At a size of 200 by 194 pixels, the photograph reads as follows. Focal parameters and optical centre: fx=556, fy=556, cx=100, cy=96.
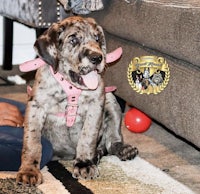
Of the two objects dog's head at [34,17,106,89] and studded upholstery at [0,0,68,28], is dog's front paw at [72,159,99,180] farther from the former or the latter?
studded upholstery at [0,0,68,28]

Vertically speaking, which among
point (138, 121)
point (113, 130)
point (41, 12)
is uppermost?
point (41, 12)

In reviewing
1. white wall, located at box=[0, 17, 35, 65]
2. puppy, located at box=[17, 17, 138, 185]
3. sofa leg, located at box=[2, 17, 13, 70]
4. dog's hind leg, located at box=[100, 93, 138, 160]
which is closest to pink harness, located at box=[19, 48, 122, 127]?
puppy, located at box=[17, 17, 138, 185]

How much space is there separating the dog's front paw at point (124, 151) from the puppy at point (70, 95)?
134 mm

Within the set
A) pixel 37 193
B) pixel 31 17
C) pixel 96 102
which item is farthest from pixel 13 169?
pixel 31 17

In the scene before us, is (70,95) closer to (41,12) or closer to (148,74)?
(148,74)

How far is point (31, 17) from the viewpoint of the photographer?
3.29 m

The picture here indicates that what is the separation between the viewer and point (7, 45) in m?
4.38

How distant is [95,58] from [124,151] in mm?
501

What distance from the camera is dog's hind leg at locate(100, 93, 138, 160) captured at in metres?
2.42

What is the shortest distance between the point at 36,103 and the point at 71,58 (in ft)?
0.75

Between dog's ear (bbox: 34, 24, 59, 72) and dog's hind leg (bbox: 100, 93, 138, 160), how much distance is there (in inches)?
15.0

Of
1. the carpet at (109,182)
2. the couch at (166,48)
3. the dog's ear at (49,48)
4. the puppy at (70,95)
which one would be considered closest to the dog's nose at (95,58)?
the puppy at (70,95)

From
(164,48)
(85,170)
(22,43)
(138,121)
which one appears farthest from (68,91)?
(22,43)

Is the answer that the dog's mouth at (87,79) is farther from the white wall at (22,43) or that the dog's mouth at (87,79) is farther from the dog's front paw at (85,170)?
the white wall at (22,43)
